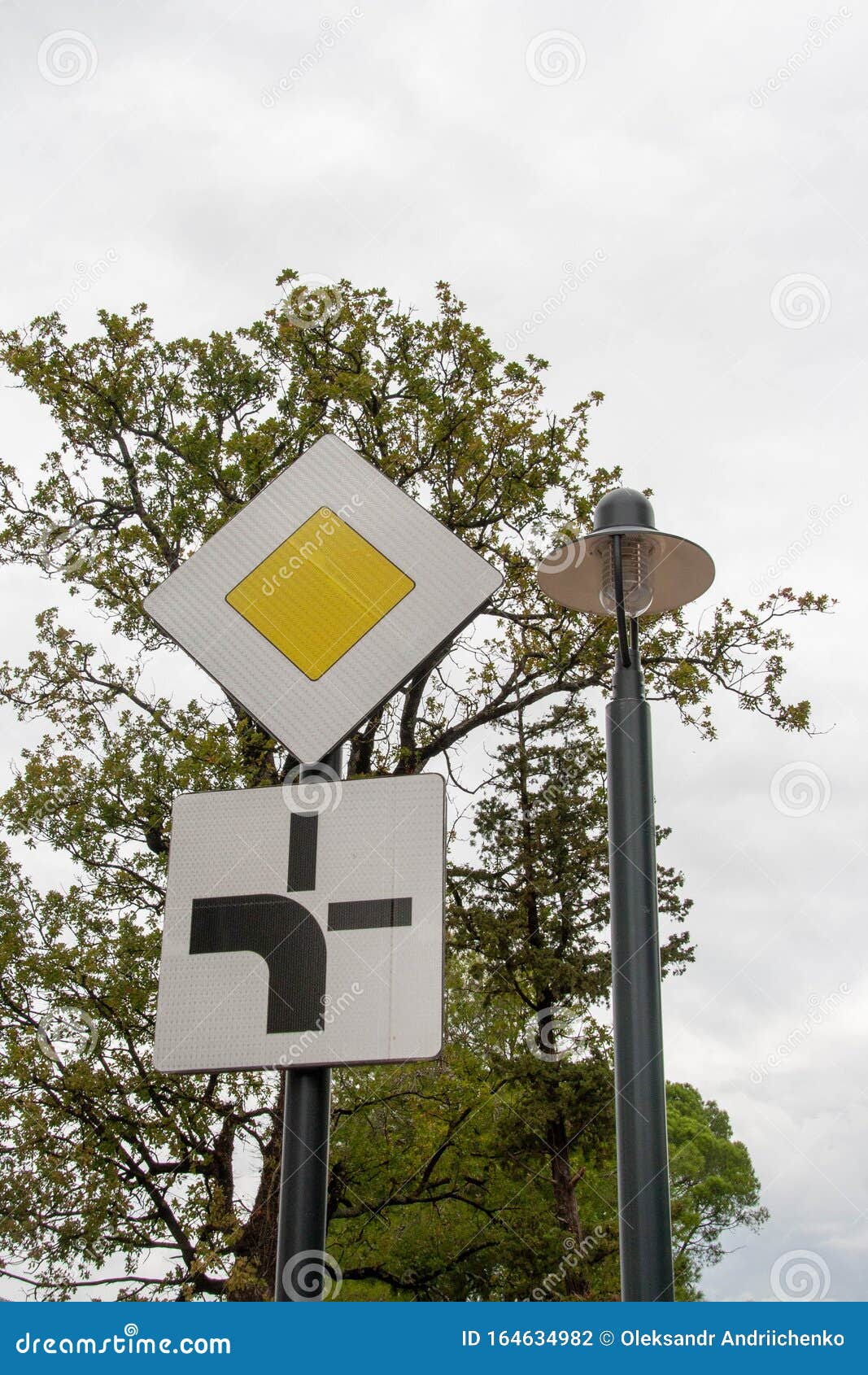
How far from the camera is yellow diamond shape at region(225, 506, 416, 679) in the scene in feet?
6.86

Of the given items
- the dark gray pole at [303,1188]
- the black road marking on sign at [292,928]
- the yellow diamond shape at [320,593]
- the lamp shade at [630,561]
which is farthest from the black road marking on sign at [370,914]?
the lamp shade at [630,561]

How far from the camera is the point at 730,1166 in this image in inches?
1676

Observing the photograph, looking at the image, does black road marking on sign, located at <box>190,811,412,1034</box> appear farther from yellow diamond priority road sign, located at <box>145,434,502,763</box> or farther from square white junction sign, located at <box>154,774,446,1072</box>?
yellow diamond priority road sign, located at <box>145,434,502,763</box>

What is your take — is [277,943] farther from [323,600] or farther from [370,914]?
[323,600]

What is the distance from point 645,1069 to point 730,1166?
42627mm

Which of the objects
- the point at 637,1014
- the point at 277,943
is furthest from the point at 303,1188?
the point at 637,1014

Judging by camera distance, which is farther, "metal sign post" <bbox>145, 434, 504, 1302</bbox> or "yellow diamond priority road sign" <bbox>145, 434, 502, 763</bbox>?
"yellow diamond priority road sign" <bbox>145, 434, 502, 763</bbox>

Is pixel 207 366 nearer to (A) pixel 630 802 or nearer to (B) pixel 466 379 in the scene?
(B) pixel 466 379

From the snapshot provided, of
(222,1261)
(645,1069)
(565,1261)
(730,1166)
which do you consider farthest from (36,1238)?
(730,1166)

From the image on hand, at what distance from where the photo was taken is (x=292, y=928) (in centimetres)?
200

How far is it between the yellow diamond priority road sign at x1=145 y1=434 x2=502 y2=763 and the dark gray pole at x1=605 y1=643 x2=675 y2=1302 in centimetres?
250

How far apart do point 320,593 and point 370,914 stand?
572 millimetres

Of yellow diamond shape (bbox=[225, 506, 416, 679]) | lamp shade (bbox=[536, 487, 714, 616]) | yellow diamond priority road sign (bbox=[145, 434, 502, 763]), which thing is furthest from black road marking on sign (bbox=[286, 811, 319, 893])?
lamp shade (bbox=[536, 487, 714, 616])

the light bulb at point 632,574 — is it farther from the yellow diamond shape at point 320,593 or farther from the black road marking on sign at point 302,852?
the black road marking on sign at point 302,852
